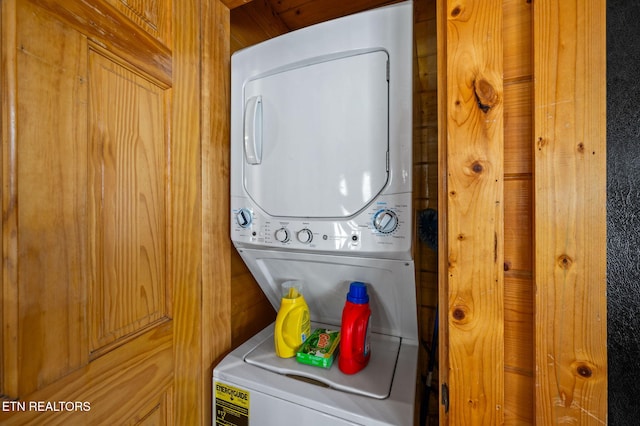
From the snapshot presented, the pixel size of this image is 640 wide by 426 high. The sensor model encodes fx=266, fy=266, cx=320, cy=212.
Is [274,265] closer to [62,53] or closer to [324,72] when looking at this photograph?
[324,72]

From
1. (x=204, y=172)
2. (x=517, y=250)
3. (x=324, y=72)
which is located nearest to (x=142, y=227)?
(x=204, y=172)

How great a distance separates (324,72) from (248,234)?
774mm

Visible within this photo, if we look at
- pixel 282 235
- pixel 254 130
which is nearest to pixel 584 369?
pixel 282 235

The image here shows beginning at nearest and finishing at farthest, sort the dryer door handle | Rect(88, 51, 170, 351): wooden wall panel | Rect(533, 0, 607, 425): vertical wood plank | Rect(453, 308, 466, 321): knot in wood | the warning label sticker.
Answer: Rect(533, 0, 607, 425): vertical wood plank, Rect(453, 308, 466, 321): knot in wood, Rect(88, 51, 170, 351): wooden wall panel, the warning label sticker, the dryer door handle

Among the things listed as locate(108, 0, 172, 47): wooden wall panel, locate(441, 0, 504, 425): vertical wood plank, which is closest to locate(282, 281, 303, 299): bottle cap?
locate(441, 0, 504, 425): vertical wood plank

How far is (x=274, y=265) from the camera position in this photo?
1356 millimetres

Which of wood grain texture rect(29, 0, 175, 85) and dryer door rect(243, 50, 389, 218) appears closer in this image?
wood grain texture rect(29, 0, 175, 85)

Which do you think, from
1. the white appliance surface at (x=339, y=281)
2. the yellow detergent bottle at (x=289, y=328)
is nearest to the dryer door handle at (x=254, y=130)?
the white appliance surface at (x=339, y=281)

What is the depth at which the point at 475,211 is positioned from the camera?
27.5 inches

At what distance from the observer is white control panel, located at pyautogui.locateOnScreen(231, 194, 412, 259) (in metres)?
0.96

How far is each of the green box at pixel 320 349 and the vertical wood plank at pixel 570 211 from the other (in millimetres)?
727

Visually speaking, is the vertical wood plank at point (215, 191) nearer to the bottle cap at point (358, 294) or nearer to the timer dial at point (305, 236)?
the timer dial at point (305, 236)

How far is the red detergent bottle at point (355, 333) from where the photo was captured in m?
1.11

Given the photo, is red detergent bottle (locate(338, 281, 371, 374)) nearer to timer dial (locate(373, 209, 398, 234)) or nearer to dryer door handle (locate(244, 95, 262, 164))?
timer dial (locate(373, 209, 398, 234))
